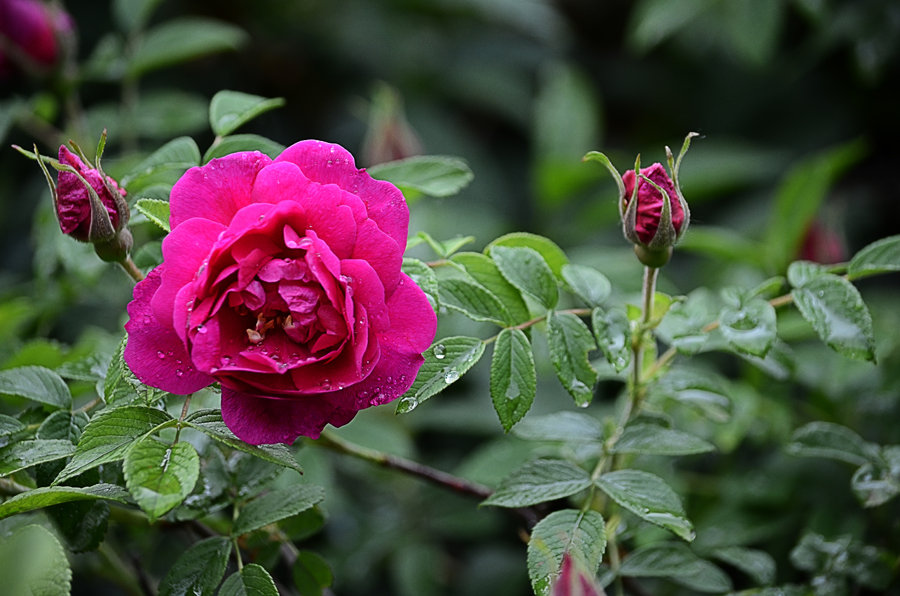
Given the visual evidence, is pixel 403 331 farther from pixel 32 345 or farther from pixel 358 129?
pixel 358 129

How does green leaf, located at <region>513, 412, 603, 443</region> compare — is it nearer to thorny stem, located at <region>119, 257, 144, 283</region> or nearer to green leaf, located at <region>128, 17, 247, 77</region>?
thorny stem, located at <region>119, 257, 144, 283</region>

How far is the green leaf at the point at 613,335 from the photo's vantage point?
790 mm

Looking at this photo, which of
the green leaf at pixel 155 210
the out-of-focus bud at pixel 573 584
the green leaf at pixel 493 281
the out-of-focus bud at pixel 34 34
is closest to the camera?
the out-of-focus bud at pixel 573 584

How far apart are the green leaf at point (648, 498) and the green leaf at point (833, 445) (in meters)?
0.30

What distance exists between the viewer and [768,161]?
2.18m

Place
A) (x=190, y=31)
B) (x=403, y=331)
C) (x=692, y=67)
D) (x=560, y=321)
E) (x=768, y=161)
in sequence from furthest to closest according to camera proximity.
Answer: (x=692, y=67) → (x=768, y=161) → (x=190, y=31) → (x=560, y=321) → (x=403, y=331)

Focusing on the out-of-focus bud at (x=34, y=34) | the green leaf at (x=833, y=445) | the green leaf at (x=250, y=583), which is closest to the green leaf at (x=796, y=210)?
the green leaf at (x=833, y=445)

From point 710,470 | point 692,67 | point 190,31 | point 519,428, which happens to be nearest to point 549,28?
point 692,67

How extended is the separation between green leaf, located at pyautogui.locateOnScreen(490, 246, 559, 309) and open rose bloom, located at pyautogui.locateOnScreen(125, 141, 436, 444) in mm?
172

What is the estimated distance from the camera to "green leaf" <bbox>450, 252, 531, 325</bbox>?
2.80 ft

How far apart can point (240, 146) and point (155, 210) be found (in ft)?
0.53

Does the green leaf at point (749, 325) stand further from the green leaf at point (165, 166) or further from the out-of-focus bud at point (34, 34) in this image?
the out-of-focus bud at point (34, 34)

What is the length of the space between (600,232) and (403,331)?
1614mm

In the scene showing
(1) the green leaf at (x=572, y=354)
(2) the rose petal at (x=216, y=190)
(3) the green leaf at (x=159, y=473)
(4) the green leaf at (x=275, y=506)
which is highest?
(2) the rose petal at (x=216, y=190)
